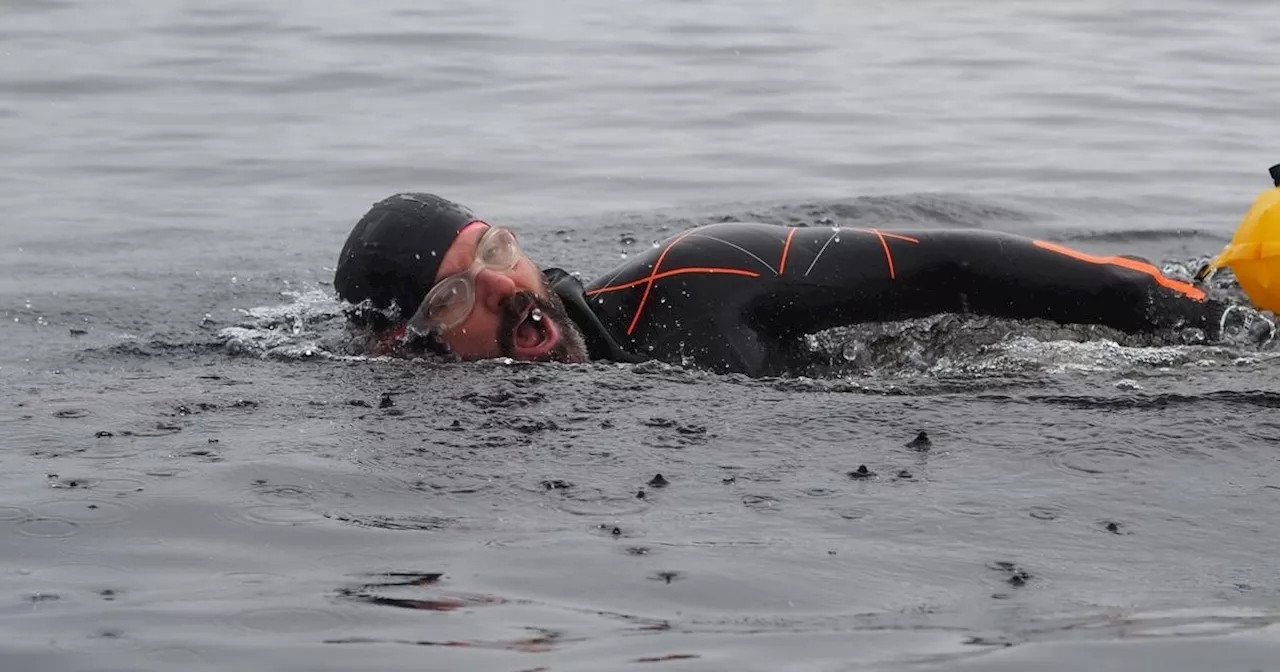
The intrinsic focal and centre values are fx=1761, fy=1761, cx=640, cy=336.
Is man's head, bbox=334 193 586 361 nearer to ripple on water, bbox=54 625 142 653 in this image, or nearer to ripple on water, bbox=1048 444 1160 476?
ripple on water, bbox=1048 444 1160 476

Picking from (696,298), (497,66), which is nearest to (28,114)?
(497,66)

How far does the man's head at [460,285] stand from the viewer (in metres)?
5.24

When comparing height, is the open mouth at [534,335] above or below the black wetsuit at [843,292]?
below

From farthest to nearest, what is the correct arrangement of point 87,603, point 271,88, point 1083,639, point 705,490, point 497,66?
point 497,66 → point 271,88 → point 705,490 → point 87,603 → point 1083,639

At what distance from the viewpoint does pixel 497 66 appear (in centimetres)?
1316

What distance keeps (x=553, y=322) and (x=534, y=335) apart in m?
0.07

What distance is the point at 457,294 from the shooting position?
526cm

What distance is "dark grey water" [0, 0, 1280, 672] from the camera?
329 cm

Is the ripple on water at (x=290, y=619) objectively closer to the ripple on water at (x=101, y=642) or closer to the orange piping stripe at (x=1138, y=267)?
the ripple on water at (x=101, y=642)

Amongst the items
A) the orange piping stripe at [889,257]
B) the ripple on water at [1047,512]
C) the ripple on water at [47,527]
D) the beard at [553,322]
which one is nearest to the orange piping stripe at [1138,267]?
the orange piping stripe at [889,257]

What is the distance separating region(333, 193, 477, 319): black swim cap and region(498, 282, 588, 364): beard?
0.85ft

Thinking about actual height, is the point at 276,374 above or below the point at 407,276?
below

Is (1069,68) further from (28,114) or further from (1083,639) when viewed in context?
(1083,639)

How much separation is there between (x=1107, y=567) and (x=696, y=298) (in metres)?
1.96
